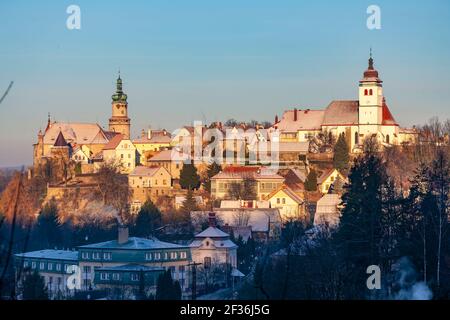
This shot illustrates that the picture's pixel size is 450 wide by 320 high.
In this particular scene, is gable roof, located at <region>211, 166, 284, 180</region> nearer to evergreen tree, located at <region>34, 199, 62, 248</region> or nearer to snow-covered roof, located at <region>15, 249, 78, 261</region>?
evergreen tree, located at <region>34, 199, 62, 248</region>

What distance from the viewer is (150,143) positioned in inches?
3012

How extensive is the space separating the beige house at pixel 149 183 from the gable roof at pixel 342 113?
35.6 feet

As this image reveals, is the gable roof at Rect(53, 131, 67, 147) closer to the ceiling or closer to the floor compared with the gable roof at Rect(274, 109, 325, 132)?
closer to the floor

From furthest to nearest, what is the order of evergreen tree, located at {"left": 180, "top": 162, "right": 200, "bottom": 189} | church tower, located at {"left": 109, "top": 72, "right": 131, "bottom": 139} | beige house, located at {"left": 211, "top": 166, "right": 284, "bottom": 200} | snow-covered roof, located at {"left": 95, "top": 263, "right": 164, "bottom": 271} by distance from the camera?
church tower, located at {"left": 109, "top": 72, "right": 131, "bottom": 139}, evergreen tree, located at {"left": 180, "top": 162, "right": 200, "bottom": 189}, beige house, located at {"left": 211, "top": 166, "right": 284, "bottom": 200}, snow-covered roof, located at {"left": 95, "top": 263, "right": 164, "bottom": 271}

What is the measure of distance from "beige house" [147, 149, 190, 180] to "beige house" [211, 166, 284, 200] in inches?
136

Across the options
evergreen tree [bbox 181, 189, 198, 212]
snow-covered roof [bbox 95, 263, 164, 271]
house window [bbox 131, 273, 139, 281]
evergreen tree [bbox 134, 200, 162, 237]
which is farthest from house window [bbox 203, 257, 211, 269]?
evergreen tree [bbox 181, 189, 198, 212]

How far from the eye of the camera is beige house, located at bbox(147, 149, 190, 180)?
220 feet

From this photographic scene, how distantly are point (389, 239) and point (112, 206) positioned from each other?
3707cm

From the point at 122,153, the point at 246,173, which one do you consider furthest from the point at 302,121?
the point at 246,173

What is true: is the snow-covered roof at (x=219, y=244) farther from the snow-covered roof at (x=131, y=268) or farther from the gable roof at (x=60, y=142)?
the gable roof at (x=60, y=142)

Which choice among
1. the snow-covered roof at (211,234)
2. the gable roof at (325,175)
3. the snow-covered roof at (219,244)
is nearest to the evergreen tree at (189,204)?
the gable roof at (325,175)

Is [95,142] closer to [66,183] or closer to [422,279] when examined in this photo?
[66,183]

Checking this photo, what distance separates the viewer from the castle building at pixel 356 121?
68.5 meters

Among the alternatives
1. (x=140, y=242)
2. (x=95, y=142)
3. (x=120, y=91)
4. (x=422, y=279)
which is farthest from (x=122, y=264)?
(x=120, y=91)
